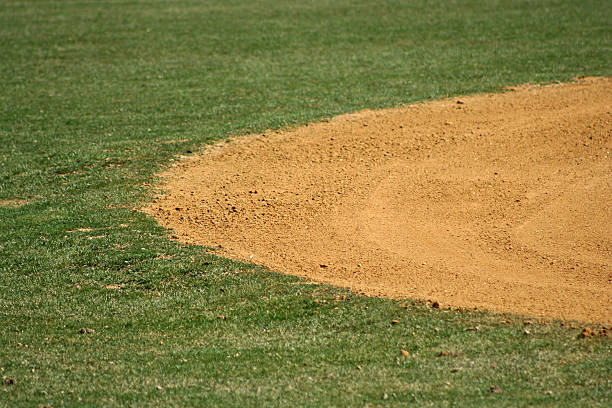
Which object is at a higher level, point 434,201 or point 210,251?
point 434,201

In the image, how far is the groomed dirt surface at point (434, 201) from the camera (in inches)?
316

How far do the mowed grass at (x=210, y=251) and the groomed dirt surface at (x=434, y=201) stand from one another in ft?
1.86

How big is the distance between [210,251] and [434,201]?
3447 millimetres

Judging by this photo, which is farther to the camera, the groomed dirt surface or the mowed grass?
the groomed dirt surface

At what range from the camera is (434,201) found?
10125 mm

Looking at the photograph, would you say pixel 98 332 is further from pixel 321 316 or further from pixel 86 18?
pixel 86 18

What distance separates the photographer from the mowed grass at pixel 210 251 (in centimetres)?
616

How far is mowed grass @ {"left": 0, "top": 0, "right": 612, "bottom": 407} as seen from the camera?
616cm

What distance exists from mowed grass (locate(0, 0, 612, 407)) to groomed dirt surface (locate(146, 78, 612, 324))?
57 cm

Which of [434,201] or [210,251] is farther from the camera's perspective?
[434,201]

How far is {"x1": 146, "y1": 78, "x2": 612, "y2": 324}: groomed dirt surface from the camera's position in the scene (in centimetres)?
803

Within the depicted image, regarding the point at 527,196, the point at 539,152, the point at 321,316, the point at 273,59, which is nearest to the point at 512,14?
the point at 273,59

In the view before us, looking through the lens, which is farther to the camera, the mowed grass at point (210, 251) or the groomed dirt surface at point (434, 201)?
the groomed dirt surface at point (434, 201)

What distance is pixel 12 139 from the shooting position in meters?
13.2
